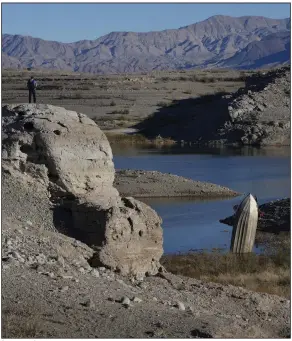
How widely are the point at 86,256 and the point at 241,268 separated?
6.21 meters

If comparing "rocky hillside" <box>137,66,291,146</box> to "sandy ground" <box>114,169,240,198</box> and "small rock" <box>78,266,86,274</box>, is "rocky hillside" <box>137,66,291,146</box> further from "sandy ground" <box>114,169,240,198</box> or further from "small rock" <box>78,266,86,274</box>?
"small rock" <box>78,266,86,274</box>

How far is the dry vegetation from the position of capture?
15.4 meters

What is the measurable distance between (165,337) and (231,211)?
1842cm

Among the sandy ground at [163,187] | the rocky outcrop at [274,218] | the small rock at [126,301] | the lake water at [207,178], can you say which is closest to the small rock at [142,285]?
the small rock at [126,301]

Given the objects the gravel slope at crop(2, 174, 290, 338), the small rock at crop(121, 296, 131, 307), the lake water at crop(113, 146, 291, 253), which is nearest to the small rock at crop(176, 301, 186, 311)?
the gravel slope at crop(2, 174, 290, 338)

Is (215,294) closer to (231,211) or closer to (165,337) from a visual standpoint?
(165,337)

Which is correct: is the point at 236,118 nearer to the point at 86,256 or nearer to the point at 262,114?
the point at 262,114

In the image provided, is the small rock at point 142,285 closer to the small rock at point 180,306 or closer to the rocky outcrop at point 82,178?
the rocky outcrop at point 82,178

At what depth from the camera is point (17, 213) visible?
40.0 feet

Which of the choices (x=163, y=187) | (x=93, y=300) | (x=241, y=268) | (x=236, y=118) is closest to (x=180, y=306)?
(x=93, y=300)

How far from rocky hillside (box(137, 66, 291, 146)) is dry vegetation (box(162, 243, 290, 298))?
3026cm

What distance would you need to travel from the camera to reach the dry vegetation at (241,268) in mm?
15430

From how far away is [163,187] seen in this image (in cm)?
3173

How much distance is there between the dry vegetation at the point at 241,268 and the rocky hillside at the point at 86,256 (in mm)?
2307
